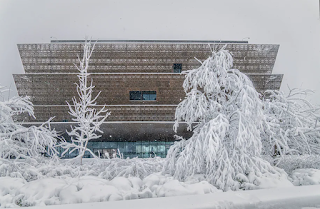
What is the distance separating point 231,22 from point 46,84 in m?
9.51

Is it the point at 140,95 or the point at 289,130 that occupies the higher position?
the point at 140,95

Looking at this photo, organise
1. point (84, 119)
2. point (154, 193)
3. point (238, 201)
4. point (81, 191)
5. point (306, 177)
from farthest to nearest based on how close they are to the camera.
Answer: point (84, 119), point (306, 177), point (154, 193), point (81, 191), point (238, 201)

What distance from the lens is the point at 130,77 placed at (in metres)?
11.5

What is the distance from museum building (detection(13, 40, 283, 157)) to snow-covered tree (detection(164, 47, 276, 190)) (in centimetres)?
634

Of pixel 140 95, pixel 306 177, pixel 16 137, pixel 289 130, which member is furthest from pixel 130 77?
pixel 306 177

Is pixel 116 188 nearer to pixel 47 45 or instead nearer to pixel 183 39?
pixel 47 45

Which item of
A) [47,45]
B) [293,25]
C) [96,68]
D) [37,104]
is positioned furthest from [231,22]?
[37,104]

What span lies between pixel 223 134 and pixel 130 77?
331 inches

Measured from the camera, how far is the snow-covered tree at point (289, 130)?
4726 millimetres

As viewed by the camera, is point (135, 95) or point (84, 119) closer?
point (84, 119)

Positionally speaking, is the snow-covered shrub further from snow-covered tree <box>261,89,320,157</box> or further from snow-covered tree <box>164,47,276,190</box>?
snow-covered tree <box>164,47,276,190</box>

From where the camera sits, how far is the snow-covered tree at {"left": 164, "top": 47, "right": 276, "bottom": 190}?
3826 millimetres

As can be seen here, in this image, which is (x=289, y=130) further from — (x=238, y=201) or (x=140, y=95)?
(x=140, y=95)

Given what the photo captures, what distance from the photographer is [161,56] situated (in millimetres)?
11602
